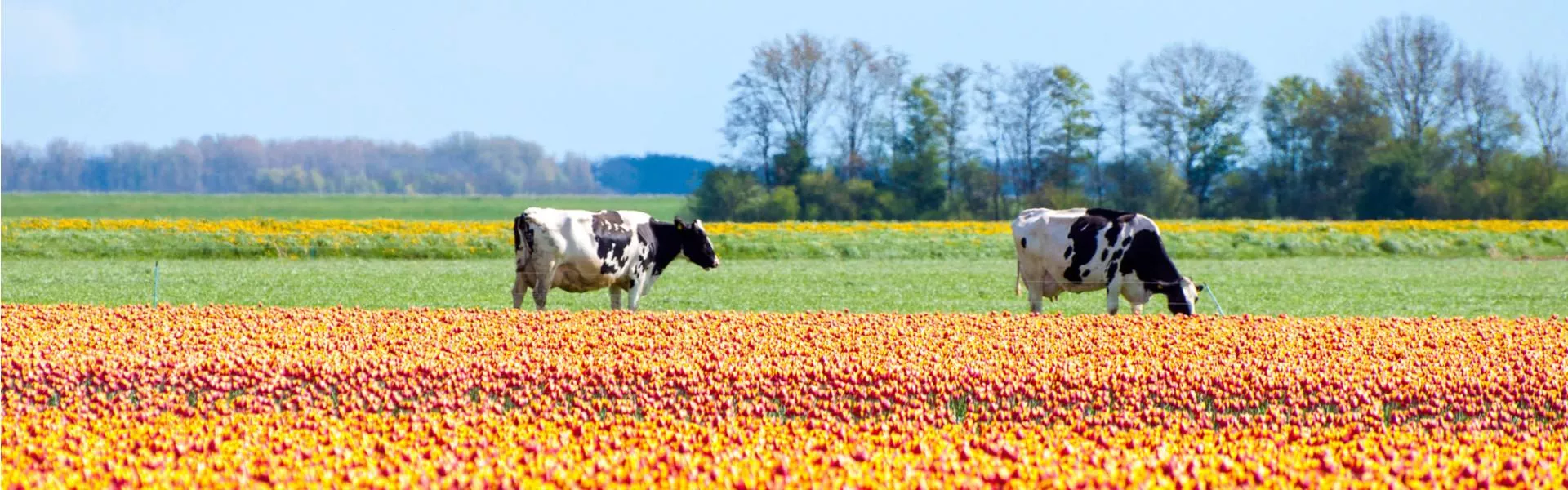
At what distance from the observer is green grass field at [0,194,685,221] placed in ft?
311

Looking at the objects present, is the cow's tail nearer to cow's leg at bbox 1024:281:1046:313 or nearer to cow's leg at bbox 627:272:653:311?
cow's leg at bbox 627:272:653:311

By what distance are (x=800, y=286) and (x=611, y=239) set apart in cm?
955

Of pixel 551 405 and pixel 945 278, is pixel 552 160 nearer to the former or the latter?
pixel 945 278

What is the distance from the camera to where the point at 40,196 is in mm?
115062

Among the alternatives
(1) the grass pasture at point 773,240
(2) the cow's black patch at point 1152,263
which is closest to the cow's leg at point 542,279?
(2) the cow's black patch at point 1152,263

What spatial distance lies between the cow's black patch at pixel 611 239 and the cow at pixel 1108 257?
4.71 meters

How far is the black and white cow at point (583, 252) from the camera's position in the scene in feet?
64.2

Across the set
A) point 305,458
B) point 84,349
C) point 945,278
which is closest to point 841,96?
point 945,278

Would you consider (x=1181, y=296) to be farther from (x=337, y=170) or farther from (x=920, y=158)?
(x=337, y=170)

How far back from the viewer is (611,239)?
65.8 ft

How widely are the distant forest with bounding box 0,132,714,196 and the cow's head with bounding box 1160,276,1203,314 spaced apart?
11868cm

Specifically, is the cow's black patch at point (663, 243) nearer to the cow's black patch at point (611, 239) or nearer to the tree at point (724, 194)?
the cow's black patch at point (611, 239)

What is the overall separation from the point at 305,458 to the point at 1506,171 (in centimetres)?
6427

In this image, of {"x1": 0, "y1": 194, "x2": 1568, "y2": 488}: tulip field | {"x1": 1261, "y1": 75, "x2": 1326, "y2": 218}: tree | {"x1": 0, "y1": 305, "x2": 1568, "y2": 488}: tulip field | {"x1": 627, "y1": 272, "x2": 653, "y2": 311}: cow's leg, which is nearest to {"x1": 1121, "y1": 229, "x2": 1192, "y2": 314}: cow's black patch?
{"x1": 0, "y1": 305, "x2": 1568, "y2": 488}: tulip field
